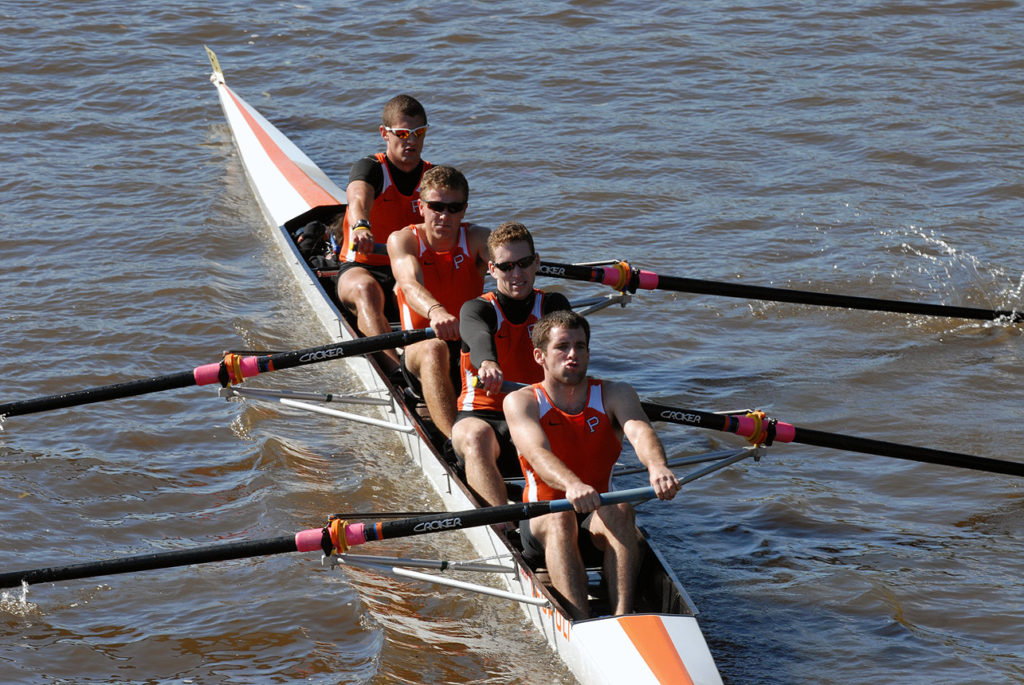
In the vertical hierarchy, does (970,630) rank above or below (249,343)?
below

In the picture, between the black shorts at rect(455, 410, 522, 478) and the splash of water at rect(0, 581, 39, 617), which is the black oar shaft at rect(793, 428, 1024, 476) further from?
the splash of water at rect(0, 581, 39, 617)

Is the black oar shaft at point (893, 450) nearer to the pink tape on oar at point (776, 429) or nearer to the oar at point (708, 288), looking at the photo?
the pink tape on oar at point (776, 429)

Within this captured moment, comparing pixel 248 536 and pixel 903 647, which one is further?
pixel 248 536

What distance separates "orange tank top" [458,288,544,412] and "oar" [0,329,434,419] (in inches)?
20.3

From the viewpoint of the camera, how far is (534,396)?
486 centimetres

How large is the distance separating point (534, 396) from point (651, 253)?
485 cm

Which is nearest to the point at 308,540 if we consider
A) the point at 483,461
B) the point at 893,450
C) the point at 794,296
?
the point at 483,461

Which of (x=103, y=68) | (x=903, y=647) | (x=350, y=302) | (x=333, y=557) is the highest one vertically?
(x=103, y=68)

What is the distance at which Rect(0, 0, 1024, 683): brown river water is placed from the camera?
5.30m

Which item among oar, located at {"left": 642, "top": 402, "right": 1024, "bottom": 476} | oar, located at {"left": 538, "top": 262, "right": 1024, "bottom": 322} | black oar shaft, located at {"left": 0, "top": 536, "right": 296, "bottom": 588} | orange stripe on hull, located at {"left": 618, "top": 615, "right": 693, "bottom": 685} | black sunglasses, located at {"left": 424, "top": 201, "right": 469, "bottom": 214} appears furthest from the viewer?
oar, located at {"left": 538, "top": 262, "right": 1024, "bottom": 322}

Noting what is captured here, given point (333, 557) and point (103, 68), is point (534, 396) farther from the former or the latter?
point (103, 68)

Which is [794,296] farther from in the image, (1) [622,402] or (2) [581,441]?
(2) [581,441]

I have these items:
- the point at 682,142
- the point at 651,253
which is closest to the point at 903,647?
the point at 651,253

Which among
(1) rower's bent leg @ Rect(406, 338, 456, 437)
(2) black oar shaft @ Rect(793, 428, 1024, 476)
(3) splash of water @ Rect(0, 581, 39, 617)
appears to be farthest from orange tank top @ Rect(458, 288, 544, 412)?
(3) splash of water @ Rect(0, 581, 39, 617)
